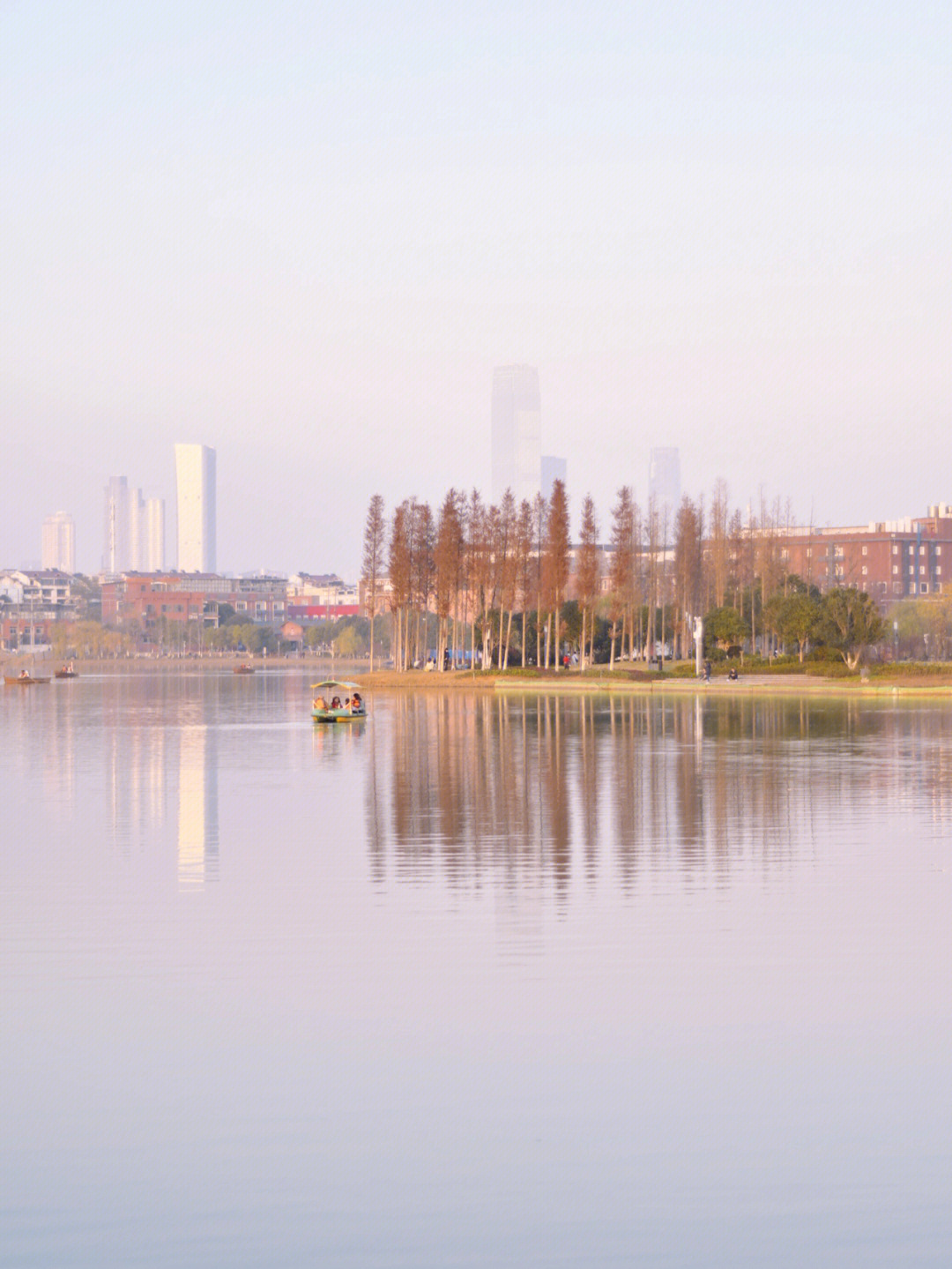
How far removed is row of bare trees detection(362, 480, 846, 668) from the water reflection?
147ft

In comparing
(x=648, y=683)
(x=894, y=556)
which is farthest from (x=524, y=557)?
(x=894, y=556)

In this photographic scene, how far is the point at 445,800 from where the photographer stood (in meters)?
24.7

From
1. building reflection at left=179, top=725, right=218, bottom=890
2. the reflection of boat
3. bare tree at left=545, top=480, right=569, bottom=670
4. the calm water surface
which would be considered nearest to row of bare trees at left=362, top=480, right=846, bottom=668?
bare tree at left=545, top=480, right=569, bottom=670

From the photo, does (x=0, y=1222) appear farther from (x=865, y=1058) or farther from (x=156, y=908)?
(x=156, y=908)

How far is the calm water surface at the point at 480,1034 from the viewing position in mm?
6914

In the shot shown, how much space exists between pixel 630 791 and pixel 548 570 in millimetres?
67069

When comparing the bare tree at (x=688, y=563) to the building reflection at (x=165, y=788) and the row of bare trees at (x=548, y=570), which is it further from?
the building reflection at (x=165, y=788)

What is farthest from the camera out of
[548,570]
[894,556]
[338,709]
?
[894,556]

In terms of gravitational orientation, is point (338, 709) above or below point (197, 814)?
above

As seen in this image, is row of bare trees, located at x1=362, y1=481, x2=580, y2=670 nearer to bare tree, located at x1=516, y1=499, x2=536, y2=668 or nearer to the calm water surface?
bare tree, located at x1=516, y1=499, x2=536, y2=668

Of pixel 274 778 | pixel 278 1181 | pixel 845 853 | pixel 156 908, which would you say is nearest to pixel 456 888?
pixel 156 908

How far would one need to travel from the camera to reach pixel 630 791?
2572 cm

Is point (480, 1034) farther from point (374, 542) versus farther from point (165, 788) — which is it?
point (374, 542)

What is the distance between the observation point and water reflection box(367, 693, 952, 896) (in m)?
18.0
